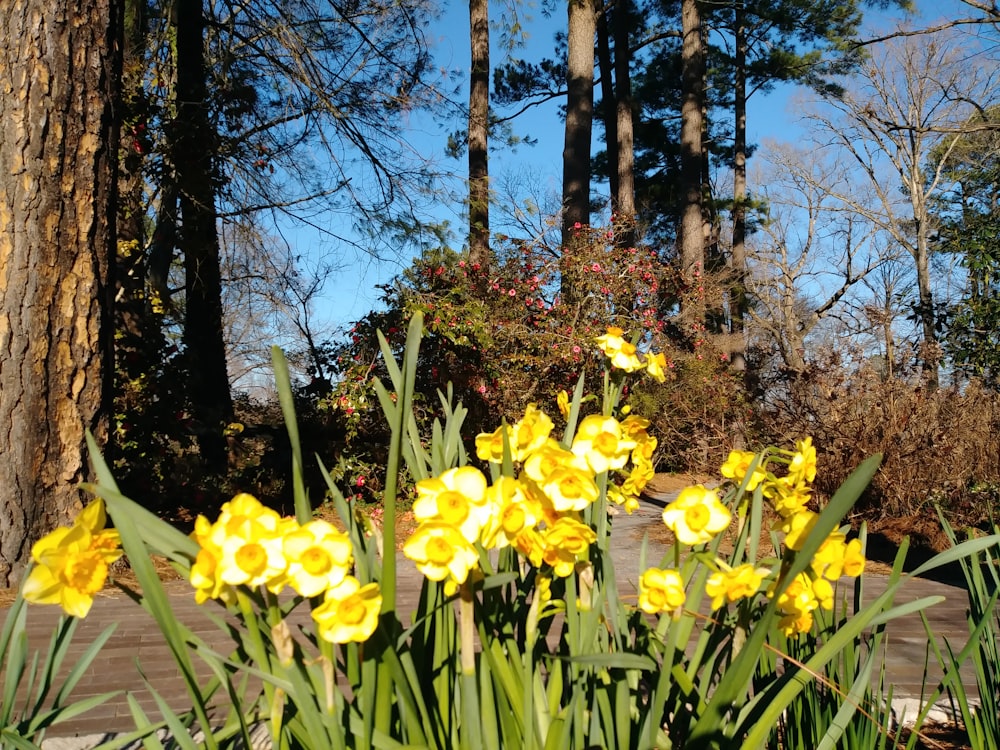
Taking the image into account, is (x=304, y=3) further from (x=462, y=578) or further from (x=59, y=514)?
(x=462, y=578)

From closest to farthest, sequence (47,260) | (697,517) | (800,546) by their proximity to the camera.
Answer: (800,546) → (697,517) → (47,260)

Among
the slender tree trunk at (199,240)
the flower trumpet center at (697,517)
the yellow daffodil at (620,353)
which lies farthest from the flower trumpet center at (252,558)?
the slender tree trunk at (199,240)

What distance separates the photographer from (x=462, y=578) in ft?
2.43

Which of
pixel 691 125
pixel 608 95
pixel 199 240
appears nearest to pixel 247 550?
pixel 199 240

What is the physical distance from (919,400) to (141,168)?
594cm

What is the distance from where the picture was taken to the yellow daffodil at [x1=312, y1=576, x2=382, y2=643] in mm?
713

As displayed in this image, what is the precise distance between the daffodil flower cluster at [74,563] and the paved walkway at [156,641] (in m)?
0.90

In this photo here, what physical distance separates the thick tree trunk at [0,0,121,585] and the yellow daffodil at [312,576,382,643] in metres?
3.31

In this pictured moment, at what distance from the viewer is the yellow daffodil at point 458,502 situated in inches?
30.7

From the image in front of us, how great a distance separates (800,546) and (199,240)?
6472 millimetres

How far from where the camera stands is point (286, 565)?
2.31ft

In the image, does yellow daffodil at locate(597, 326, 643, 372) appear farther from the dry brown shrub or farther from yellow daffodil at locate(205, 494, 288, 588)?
the dry brown shrub

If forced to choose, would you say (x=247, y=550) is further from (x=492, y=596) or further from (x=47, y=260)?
(x=47, y=260)

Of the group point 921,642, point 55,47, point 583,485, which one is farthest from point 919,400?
point 55,47
